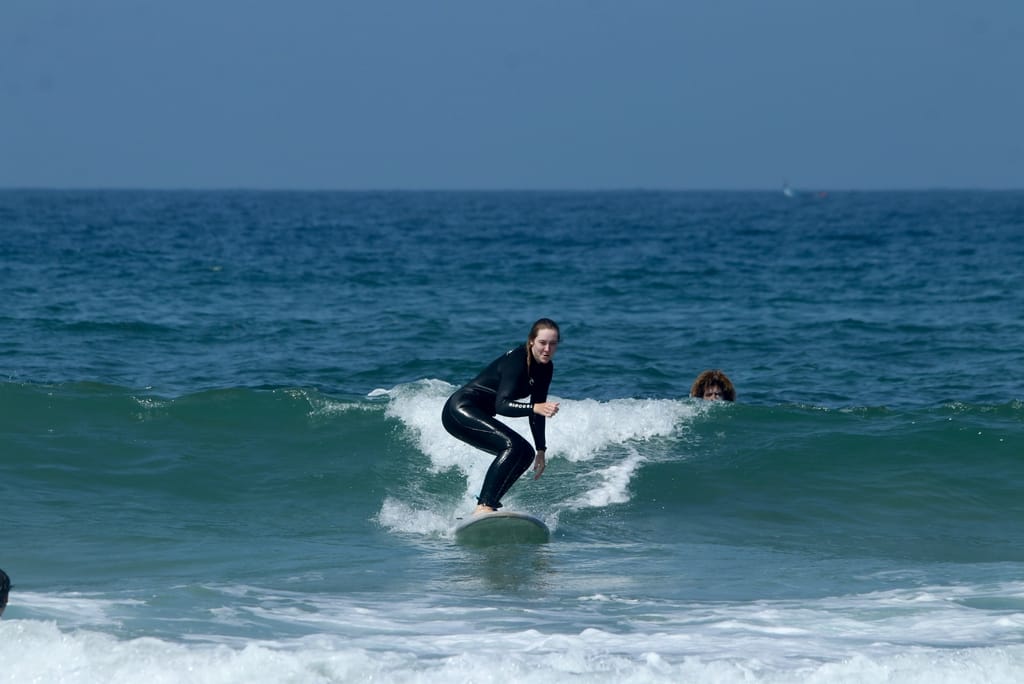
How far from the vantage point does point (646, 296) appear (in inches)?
1142

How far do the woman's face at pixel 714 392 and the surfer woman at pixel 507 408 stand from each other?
4.92 metres

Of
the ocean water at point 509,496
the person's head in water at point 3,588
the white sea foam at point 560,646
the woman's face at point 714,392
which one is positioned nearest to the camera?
the person's head in water at point 3,588

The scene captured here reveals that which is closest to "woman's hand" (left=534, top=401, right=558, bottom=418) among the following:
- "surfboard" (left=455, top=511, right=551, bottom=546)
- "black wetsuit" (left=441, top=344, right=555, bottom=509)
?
"black wetsuit" (left=441, top=344, right=555, bottom=509)

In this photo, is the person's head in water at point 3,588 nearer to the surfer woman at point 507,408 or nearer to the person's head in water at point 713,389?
the surfer woman at point 507,408

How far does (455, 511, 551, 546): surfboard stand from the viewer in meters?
9.81

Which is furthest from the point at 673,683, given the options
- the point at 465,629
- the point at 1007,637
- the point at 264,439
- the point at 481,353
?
the point at 481,353

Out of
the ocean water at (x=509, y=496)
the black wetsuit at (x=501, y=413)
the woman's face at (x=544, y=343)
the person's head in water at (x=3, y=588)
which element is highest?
the woman's face at (x=544, y=343)

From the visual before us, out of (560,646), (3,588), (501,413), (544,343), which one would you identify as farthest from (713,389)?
(3,588)

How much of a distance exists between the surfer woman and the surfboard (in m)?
0.10

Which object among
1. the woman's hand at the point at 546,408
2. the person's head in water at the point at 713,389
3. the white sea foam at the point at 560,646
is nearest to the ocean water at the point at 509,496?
the white sea foam at the point at 560,646

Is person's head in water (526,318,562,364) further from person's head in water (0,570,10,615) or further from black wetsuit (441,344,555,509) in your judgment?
person's head in water (0,570,10,615)

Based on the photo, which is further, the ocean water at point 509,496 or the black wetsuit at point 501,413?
the black wetsuit at point 501,413

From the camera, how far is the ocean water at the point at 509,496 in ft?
24.2

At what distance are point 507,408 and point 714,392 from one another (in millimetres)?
5521
